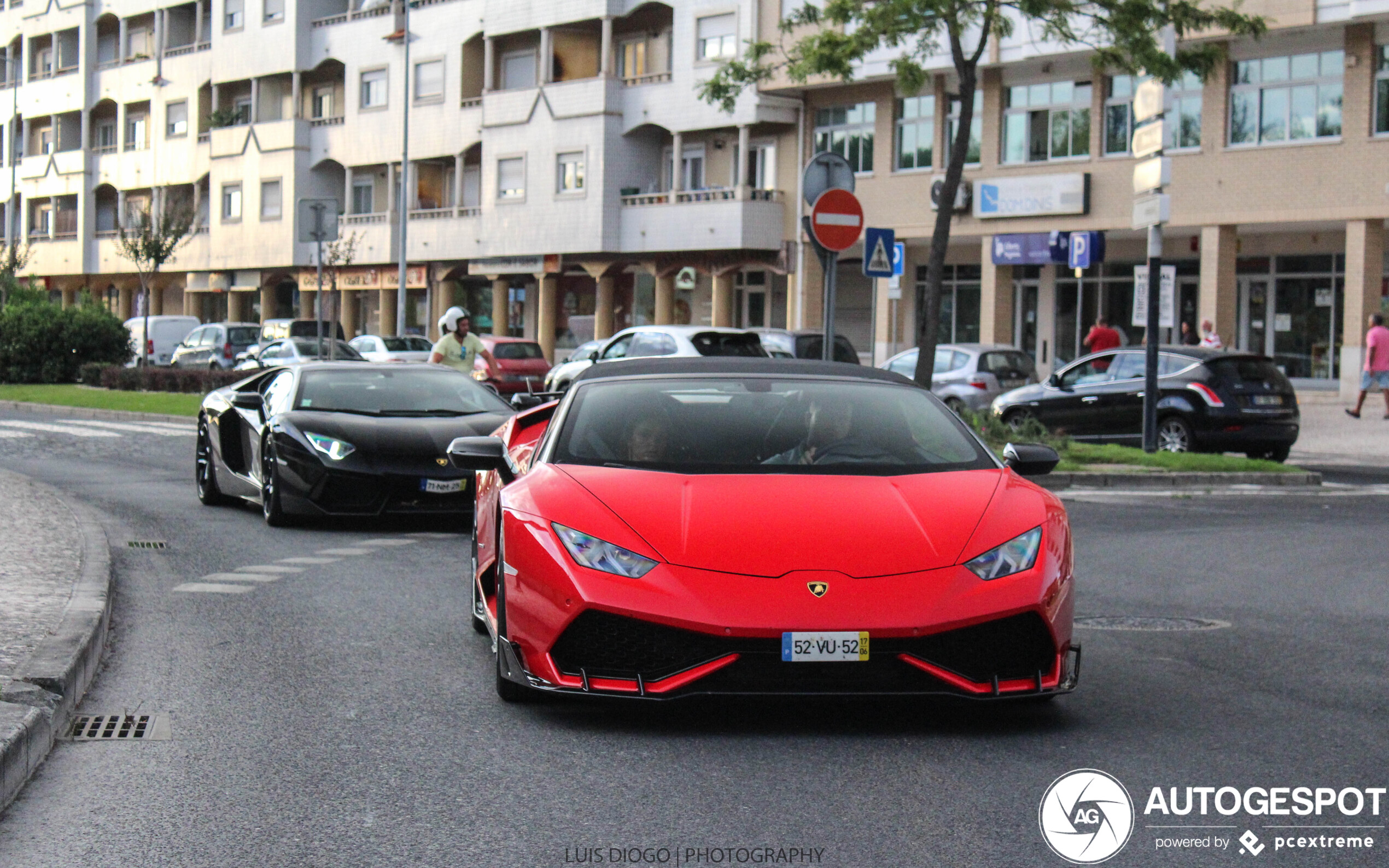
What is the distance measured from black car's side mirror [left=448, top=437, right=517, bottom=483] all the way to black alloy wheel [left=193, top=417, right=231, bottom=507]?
7.66m

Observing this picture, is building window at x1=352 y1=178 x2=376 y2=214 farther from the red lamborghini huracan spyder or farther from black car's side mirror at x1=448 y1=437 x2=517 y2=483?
the red lamborghini huracan spyder

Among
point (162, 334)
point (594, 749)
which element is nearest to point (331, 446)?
point (594, 749)

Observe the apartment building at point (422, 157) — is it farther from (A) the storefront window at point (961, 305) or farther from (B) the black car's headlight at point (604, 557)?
(B) the black car's headlight at point (604, 557)

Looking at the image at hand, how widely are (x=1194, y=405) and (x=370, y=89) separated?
40.6 m

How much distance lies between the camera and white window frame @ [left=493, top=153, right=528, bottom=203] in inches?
1984

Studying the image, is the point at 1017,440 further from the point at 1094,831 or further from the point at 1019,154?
the point at 1019,154

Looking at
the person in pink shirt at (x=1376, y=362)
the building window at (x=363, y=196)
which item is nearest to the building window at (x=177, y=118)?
the building window at (x=363, y=196)

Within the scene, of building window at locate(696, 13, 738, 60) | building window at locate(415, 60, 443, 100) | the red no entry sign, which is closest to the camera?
the red no entry sign

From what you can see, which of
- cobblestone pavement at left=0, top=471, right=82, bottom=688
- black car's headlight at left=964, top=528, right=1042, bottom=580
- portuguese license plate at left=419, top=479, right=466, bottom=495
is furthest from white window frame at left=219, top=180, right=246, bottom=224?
black car's headlight at left=964, top=528, right=1042, bottom=580

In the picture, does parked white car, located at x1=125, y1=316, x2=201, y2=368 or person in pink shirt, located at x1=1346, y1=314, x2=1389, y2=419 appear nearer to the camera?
person in pink shirt, located at x1=1346, y1=314, x2=1389, y2=419

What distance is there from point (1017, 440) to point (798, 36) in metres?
23.9

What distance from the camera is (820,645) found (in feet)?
18.6

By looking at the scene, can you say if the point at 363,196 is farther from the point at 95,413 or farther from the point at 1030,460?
the point at 1030,460

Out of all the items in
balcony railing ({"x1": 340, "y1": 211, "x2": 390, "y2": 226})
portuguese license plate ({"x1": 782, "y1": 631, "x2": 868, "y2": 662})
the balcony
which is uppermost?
balcony railing ({"x1": 340, "y1": 211, "x2": 390, "y2": 226})
